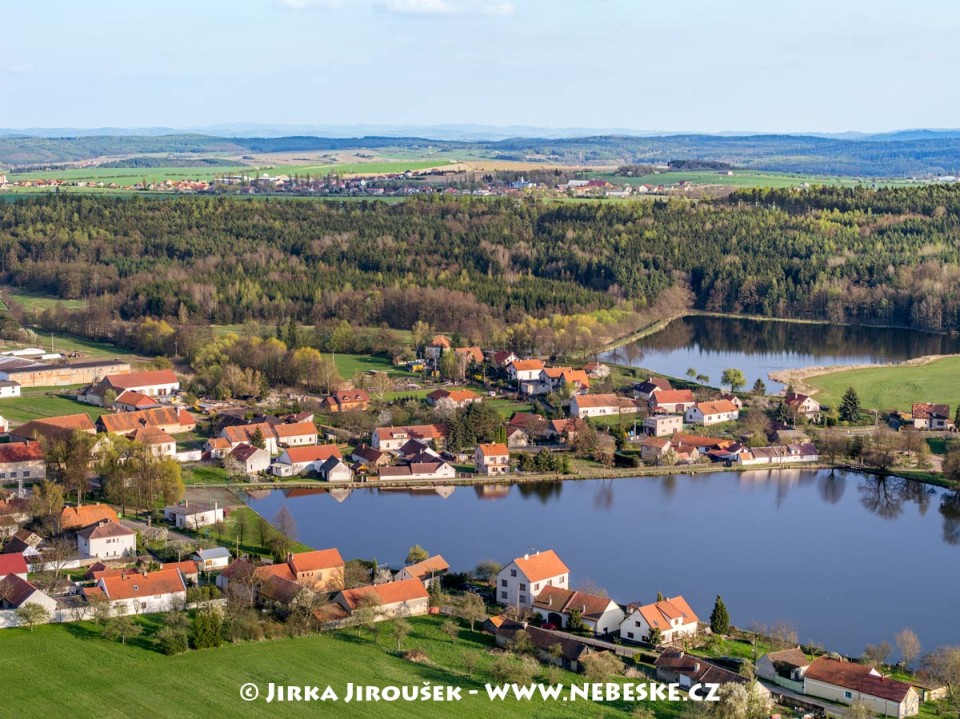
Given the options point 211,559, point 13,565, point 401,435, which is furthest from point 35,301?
point 13,565

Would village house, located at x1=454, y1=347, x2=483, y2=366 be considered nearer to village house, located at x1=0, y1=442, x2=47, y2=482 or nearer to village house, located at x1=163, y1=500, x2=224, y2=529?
village house, located at x1=0, y1=442, x2=47, y2=482

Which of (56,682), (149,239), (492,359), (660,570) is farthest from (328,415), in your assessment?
(149,239)

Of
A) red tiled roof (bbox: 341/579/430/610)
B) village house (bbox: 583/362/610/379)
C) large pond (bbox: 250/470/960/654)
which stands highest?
village house (bbox: 583/362/610/379)

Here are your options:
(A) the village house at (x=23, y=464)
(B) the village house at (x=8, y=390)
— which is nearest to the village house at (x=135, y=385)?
(B) the village house at (x=8, y=390)

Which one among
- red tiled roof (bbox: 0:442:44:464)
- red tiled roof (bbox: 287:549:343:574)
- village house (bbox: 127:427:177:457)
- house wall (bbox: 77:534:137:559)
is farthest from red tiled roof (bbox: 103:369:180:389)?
red tiled roof (bbox: 287:549:343:574)

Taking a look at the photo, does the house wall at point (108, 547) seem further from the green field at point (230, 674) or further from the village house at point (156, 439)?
the village house at point (156, 439)

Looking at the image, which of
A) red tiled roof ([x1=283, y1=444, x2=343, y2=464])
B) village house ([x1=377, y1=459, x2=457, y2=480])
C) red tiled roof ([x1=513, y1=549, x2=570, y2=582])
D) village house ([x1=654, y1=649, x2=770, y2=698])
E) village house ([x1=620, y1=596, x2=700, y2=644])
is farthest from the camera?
red tiled roof ([x1=283, y1=444, x2=343, y2=464])
